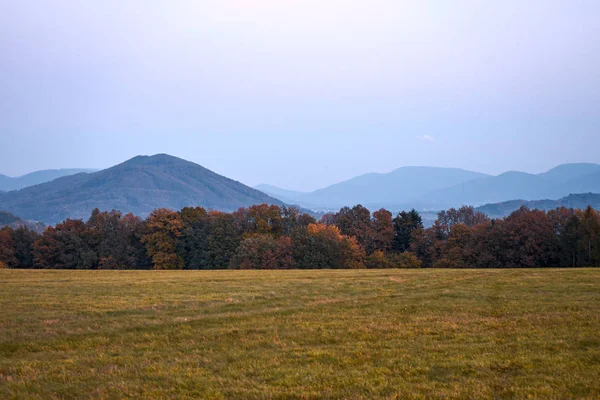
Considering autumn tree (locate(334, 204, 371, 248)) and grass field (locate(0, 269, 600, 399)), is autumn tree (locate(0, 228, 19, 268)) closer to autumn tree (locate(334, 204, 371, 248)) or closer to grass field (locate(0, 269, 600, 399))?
autumn tree (locate(334, 204, 371, 248))

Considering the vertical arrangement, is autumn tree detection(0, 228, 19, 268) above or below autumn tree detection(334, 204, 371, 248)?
below

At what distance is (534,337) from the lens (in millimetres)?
12195

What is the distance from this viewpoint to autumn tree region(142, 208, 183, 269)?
7206cm

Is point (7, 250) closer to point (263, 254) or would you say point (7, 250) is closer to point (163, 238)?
point (163, 238)

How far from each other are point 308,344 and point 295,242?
184ft

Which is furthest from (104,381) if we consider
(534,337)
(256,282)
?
(256,282)

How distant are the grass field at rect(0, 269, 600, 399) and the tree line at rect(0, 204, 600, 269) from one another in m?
38.4

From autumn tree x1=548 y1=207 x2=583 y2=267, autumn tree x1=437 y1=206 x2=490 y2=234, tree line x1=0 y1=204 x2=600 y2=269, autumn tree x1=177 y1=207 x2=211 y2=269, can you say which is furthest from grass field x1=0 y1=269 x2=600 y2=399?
autumn tree x1=437 y1=206 x2=490 y2=234

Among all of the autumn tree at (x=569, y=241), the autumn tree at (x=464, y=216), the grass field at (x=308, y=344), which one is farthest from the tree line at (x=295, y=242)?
the grass field at (x=308, y=344)

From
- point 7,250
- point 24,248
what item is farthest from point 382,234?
Answer: point 7,250

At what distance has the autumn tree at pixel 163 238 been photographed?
236 feet

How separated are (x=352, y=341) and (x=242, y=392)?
4.59 meters

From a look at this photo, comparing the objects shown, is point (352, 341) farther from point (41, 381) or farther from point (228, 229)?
point (228, 229)

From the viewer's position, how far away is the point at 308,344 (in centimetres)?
1243
